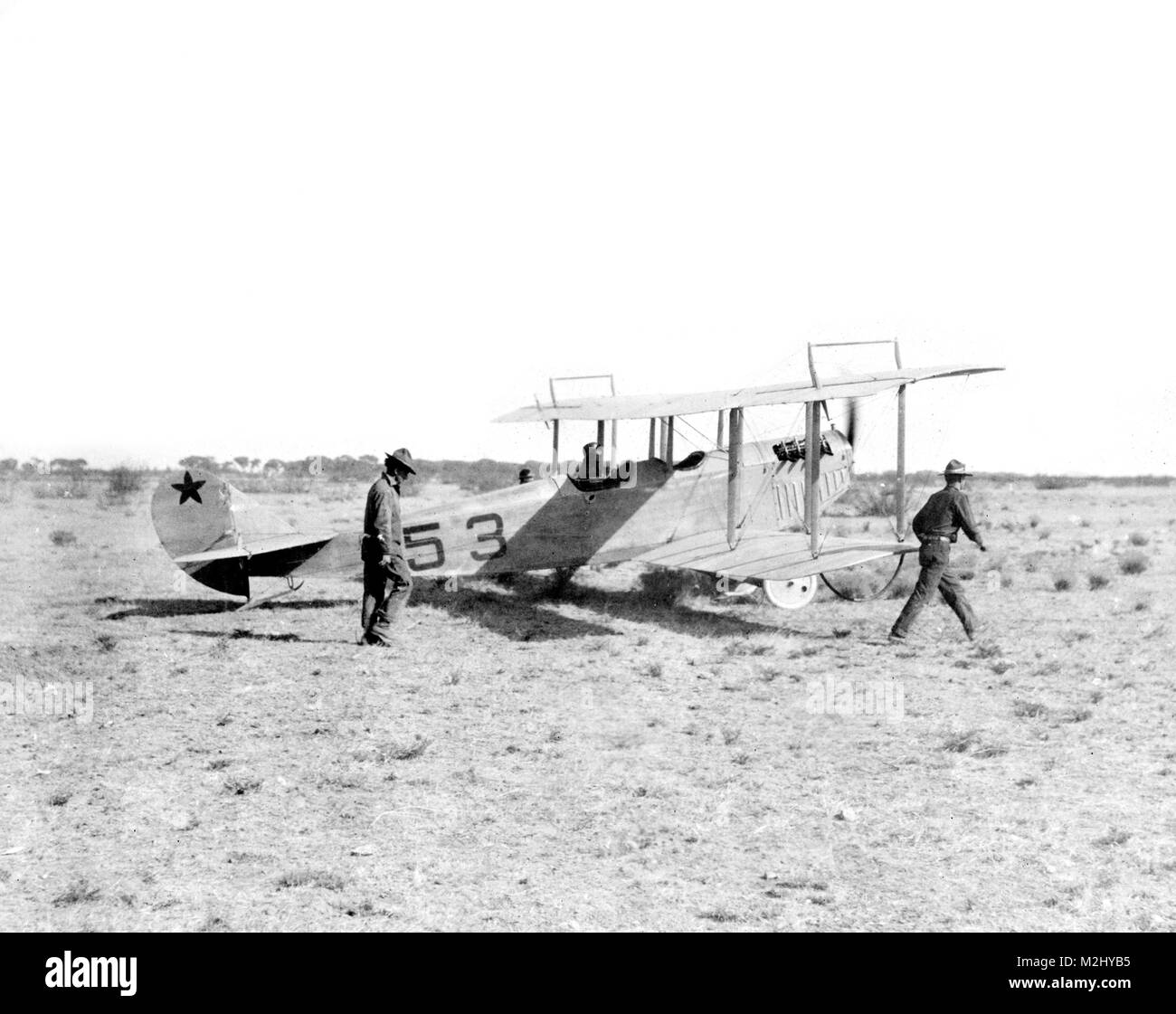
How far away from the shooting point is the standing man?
10672mm

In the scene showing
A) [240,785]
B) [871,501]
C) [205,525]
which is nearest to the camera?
[240,785]

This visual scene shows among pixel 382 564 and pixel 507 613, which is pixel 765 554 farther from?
pixel 382 564

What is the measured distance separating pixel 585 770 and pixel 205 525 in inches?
279

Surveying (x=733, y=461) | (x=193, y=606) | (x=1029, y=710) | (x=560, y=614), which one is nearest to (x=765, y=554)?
(x=733, y=461)

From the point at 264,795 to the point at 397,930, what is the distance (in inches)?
83.1

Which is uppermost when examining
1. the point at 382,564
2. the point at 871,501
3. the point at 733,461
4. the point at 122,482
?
the point at 122,482

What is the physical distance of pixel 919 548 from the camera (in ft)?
36.2

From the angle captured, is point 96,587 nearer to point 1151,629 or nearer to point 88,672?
point 88,672

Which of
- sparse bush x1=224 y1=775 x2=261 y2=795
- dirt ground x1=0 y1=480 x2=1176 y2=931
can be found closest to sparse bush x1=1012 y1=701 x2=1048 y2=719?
dirt ground x1=0 y1=480 x2=1176 y2=931

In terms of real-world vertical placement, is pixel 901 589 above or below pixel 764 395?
below

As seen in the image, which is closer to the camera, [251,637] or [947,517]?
[947,517]

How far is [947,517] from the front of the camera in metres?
10.9

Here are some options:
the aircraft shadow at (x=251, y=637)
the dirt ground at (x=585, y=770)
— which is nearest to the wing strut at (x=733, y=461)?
the dirt ground at (x=585, y=770)

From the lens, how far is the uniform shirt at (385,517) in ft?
35.1
